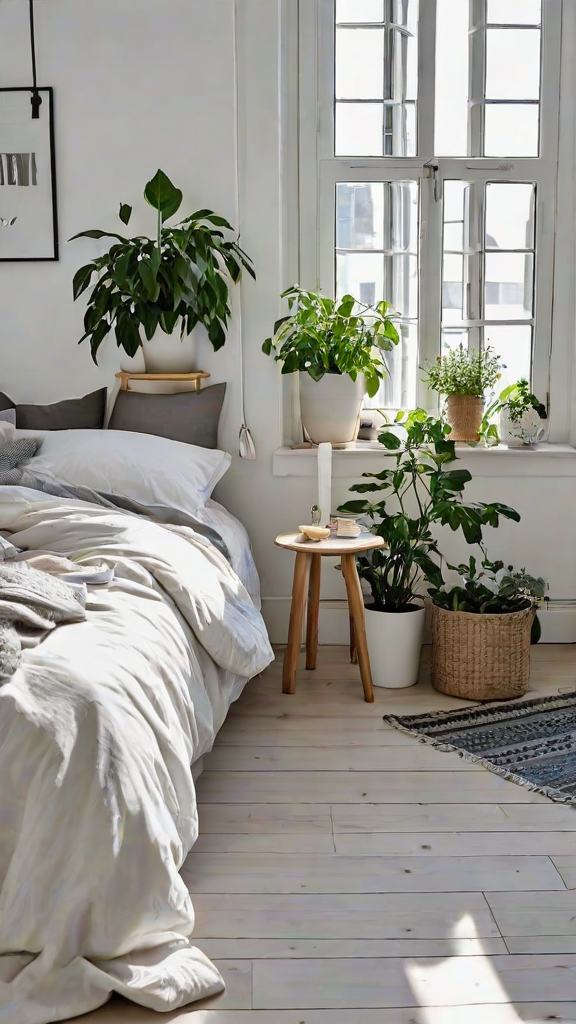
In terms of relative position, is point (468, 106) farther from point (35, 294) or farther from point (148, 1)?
point (35, 294)

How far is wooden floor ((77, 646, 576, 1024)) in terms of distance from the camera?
1.60 metres

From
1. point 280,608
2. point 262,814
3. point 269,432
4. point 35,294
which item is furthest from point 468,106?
point 262,814

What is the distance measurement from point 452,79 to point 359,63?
37 centimetres

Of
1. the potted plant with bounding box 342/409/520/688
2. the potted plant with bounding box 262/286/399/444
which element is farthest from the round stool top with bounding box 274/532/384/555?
the potted plant with bounding box 262/286/399/444

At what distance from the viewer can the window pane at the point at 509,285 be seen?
3.76 metres

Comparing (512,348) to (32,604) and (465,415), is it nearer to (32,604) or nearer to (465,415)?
(465,415)

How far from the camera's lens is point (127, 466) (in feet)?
9.76

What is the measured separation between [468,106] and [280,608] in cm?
212

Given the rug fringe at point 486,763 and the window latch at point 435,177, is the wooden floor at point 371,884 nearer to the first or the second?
the rug fringe at point 486,763

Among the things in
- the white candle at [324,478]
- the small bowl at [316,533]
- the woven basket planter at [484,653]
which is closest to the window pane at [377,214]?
the white candle at [324,478]

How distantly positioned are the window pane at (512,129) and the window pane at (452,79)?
101mm

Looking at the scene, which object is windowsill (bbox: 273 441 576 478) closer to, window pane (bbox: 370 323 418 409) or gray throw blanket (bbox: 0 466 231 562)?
window pane (bbox: 370 323 418 409)

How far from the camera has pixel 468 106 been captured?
371cm

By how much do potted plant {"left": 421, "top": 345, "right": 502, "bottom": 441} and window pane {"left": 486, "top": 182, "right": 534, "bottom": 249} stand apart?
1.55ft
